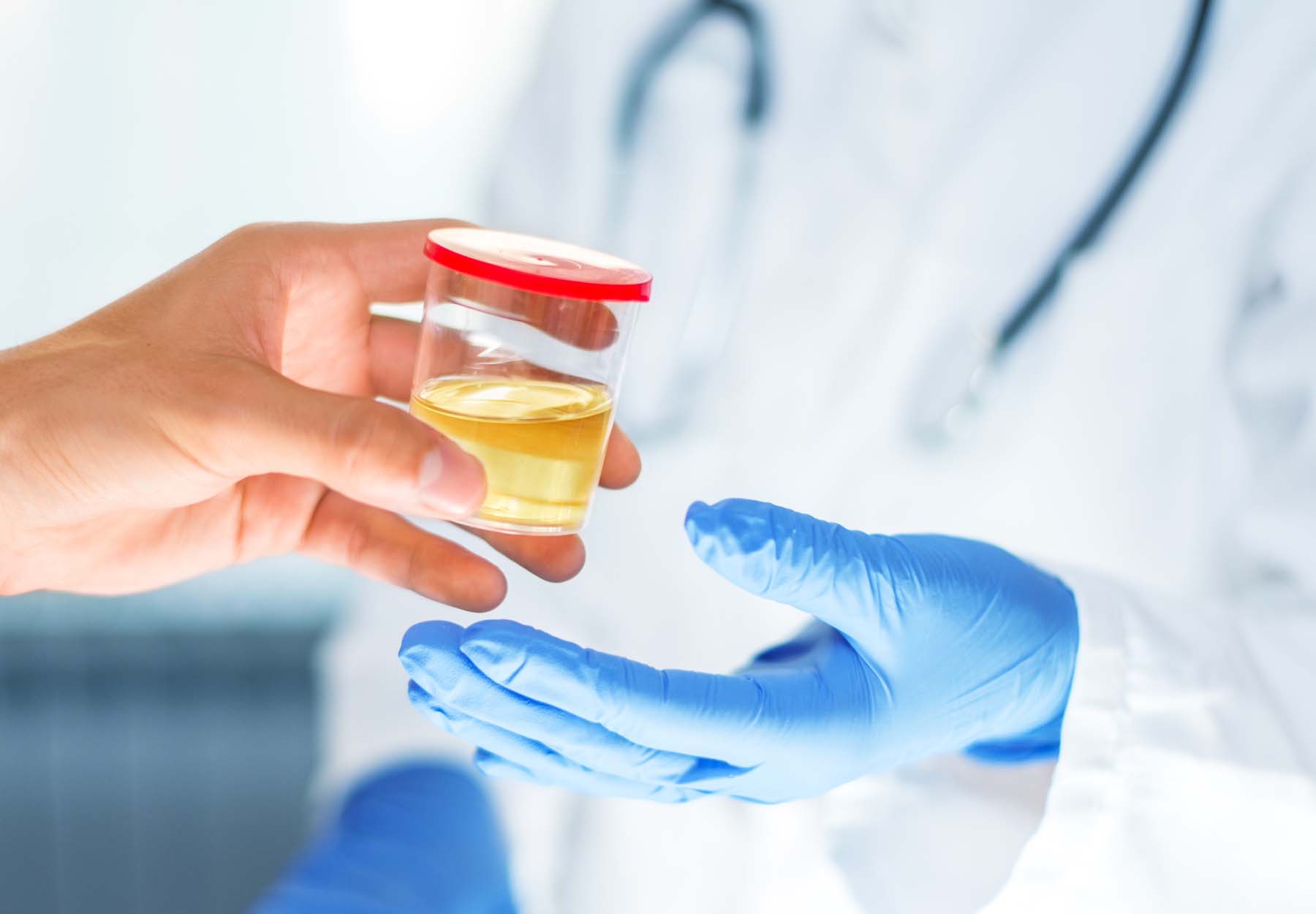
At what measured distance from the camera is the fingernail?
622 mm

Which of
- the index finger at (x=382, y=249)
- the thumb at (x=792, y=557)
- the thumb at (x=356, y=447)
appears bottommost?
the thumb at (x=792, y=557)

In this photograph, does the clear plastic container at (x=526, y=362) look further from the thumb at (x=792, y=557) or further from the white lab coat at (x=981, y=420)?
the white lab coat at (x=981, y=420)

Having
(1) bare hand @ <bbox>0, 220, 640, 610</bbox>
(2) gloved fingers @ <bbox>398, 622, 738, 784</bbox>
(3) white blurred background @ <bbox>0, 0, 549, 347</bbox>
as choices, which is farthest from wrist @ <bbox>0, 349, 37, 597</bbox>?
(3) white blurred background @ <bbox>0, 0, 549, 347</bbox>

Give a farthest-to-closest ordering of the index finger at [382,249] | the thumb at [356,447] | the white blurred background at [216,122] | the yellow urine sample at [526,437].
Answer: the white blurred background at [216,122] → the index finger at [382,249] → the yellow urine sample at [526,437] → the thumb at [356,447]

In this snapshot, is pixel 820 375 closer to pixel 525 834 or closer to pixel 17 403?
pixel 525 834

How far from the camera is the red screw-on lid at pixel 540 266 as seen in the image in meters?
0.68

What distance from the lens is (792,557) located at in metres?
0.68

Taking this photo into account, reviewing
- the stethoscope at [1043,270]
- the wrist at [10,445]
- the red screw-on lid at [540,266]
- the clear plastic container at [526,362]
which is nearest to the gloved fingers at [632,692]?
the clear plastic container at [526,362]

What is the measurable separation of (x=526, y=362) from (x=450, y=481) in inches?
6.6

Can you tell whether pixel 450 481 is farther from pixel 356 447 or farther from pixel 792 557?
pixel 792 557

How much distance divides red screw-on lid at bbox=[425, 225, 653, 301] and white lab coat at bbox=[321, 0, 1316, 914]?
1.21 feet

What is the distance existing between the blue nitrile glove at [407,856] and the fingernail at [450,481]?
0.63 metres

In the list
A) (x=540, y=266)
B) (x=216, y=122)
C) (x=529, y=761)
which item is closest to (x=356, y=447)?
(x=540, y=266)

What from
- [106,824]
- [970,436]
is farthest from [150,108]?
[970,436]
